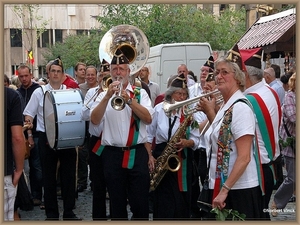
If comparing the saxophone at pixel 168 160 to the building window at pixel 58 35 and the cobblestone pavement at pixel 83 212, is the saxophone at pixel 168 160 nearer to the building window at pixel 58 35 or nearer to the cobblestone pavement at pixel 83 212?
the cobblestone pavement at pixel 83 212

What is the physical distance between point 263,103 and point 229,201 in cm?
101

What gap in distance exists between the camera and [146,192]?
6.72 meters

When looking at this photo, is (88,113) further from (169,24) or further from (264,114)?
(169,24)

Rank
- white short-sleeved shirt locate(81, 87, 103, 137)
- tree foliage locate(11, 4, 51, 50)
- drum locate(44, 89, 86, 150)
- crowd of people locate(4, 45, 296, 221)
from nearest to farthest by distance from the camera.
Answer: crowd of people locate(4, 45, 296, 221) → white short-sleeved shirt locate(81, 87, 103, 137) → drum locate(44, 89, 86, 150) → tree foliage locate(11, 4, 51, 50)

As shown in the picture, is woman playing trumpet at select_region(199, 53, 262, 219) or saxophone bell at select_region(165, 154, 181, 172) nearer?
woman playing trumpet at select_region(199, 53, 262, 219)


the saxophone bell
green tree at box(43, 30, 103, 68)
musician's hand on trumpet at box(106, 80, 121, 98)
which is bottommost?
the saxophone bell

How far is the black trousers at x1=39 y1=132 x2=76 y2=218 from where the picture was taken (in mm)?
8047

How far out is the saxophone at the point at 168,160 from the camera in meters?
7.17

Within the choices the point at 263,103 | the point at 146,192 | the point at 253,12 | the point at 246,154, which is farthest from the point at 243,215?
the point at 253,12

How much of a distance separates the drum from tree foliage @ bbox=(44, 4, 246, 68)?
18672 millimetres

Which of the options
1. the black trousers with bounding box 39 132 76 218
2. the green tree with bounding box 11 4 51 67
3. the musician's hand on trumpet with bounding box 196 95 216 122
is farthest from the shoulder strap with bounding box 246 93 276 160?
the green tree with bounding box 11 4 51 67

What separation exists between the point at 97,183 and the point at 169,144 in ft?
3.68

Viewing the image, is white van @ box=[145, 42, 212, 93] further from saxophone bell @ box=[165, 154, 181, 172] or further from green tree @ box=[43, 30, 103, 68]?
green tree @ box=[43, 30, 103, 68]

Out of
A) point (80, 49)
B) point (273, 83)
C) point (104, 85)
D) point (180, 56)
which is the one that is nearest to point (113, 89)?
point (104, 85)
